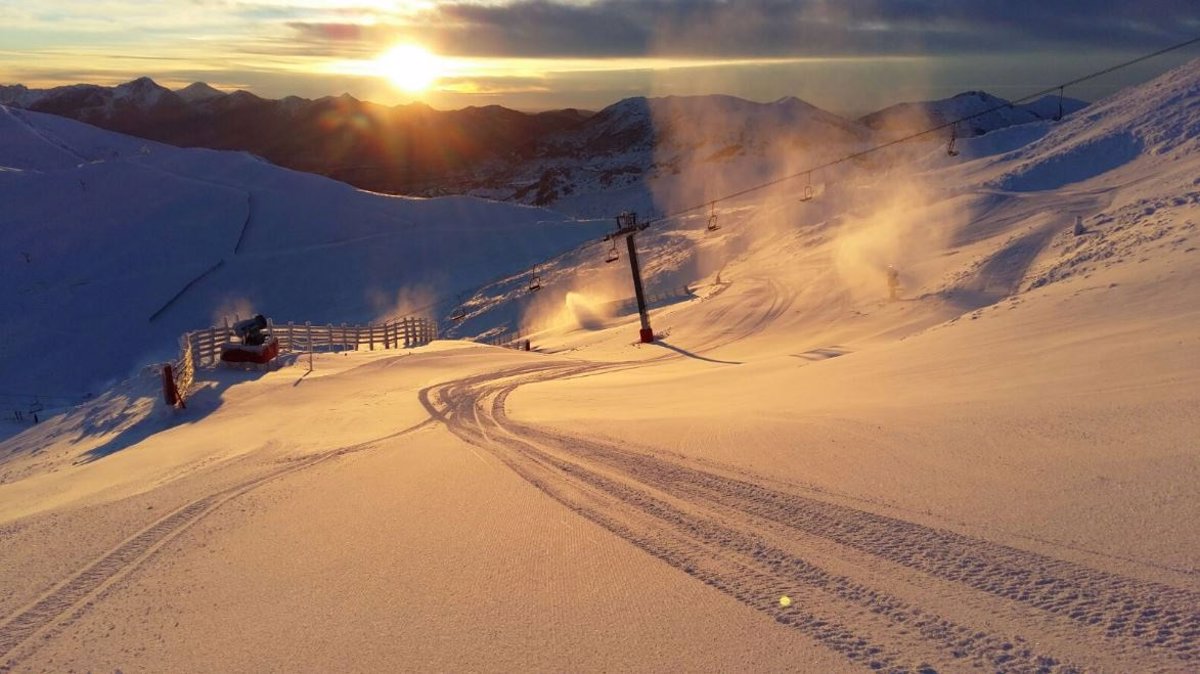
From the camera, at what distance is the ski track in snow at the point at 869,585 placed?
15.2ft

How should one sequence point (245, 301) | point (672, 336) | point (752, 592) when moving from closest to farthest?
1. point (752, 592)
2. point (672, 336)
3. point (245, 301)

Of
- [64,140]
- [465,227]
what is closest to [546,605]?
[465,227]

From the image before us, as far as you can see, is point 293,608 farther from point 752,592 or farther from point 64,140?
point 64,140

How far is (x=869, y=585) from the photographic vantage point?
555 cm

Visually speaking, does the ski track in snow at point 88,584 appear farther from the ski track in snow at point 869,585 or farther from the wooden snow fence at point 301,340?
the wooden snow fence at point 301,340

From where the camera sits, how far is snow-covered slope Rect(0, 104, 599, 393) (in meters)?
50.8

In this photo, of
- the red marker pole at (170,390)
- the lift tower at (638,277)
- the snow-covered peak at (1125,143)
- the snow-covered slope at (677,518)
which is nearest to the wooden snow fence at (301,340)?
the red marker pole at (170,390)

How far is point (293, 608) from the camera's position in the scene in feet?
19.0

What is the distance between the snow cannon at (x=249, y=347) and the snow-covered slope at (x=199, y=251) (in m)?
25.1

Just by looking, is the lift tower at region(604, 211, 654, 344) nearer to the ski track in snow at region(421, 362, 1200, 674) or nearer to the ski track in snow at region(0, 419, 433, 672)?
the ski track in snow at region(421, 362, 1200, 674)

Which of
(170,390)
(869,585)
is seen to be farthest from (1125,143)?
(869,585)

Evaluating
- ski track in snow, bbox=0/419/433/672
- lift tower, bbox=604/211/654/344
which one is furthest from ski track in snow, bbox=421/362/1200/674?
lift tower, bbox=604/211/654/344

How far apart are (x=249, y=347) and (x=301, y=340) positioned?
7.85 metres

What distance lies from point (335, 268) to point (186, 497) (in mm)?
57584
